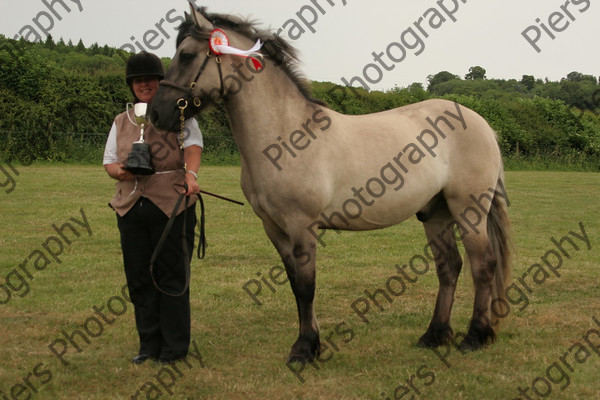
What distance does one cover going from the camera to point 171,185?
3.94m

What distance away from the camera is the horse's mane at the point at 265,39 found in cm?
373

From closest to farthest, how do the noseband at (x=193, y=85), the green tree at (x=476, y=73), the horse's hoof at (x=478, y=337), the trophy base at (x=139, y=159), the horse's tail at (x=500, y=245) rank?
the noseband at (x=193, y=85), the trophy base at (x=139, y=159), the horse's hoof at (x=478, y=337), the horse's tail at (x=500, y=245), the green tree at (x=476, y=73)

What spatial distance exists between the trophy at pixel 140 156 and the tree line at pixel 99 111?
459 inches

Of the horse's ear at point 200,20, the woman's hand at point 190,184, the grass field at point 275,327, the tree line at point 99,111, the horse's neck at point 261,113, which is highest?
the horse's ear at point 200,20

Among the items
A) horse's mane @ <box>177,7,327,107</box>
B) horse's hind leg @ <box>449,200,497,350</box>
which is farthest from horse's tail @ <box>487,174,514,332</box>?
horse's mane @ <box>177,7,327,107</box>

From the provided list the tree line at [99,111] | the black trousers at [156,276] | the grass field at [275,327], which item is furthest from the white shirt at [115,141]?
the tree line at [99,111]

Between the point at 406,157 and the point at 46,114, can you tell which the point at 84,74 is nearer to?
the point at 46,114

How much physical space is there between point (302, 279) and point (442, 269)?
1.44 m

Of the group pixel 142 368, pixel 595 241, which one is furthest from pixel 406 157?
pixel 595 241

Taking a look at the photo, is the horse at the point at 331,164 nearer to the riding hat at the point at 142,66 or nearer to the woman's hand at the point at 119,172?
the riding hat at the point at 142,66

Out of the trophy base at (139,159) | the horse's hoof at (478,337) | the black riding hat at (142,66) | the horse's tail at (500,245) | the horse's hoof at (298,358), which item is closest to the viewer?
the trophy base at (139,159)

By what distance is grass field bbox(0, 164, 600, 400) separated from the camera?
12.3 ft

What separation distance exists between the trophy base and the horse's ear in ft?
2.71

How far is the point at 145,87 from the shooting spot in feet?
12.9
